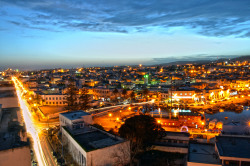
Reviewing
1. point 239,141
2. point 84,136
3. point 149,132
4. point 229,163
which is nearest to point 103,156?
point 84,136

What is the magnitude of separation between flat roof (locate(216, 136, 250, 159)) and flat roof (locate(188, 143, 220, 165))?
40 cm

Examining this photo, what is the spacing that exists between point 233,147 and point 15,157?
7781mm

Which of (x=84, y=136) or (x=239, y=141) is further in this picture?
(x=84, y=136)

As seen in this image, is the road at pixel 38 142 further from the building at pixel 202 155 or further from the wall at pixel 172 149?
the building at pixel 202 155

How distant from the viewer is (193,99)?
67.9 feet

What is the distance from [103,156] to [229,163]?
4.16 metres

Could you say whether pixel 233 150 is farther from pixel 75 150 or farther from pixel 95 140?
pixel 75 150

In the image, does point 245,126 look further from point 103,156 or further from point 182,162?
point 103,156

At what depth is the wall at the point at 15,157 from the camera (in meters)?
6.46

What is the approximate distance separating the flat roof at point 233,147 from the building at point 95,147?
335 cm

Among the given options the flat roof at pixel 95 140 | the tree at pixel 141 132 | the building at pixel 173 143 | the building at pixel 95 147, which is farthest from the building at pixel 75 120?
the building at pixel 173 143

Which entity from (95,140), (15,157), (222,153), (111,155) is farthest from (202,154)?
(15,157)

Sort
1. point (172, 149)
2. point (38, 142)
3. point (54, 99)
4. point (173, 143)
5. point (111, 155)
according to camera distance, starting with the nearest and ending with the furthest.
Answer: point (111, 155) < point (172, 149) < point (173, 143) < point (38, 142) < point (54, 99)

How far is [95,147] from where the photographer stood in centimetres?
676
